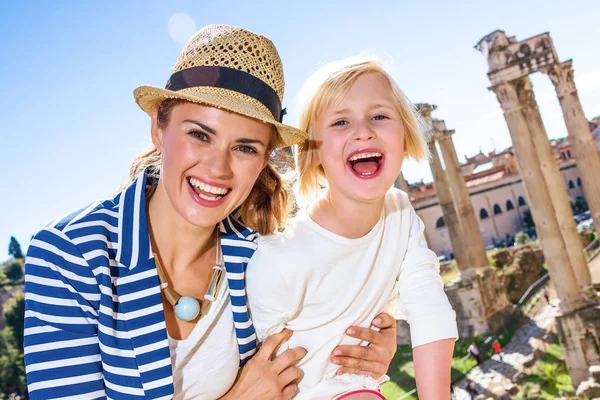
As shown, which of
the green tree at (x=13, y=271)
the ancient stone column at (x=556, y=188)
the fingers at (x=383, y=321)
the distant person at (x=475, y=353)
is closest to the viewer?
the fingers at (x=383, y=321)

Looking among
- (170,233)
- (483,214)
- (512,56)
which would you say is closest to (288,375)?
(170,233)

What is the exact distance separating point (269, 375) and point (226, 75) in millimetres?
1163

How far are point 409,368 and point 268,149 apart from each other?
44.8 feet

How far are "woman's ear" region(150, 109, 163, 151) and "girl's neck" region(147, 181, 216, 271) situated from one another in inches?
6.3

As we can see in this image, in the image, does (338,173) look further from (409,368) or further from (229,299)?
(409,368)

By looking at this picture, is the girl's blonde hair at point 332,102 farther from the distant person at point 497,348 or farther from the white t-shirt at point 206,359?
the distant person at point 497,348

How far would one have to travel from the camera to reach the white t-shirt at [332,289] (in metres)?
2.05

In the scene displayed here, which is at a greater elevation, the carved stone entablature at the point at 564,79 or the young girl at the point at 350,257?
the carved stone entablature at the point at 564,79

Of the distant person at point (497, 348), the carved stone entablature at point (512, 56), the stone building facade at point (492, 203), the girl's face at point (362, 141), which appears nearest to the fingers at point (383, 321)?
the girl's face at point (362, 141)

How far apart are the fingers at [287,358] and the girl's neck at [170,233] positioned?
21.3 inches

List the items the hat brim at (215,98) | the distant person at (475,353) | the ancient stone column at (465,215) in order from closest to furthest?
the hat brim at (215,98)
the distant person at (475,353)
the ancient stone column at (465,215)

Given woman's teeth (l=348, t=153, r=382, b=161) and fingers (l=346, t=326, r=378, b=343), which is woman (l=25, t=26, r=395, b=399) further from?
woman's teeth (l=348, t=153, r=382, b=161)

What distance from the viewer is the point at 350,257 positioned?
2164mm

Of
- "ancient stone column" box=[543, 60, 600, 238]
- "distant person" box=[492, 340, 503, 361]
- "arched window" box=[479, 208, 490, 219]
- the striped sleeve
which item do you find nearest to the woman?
the striped sleeve
